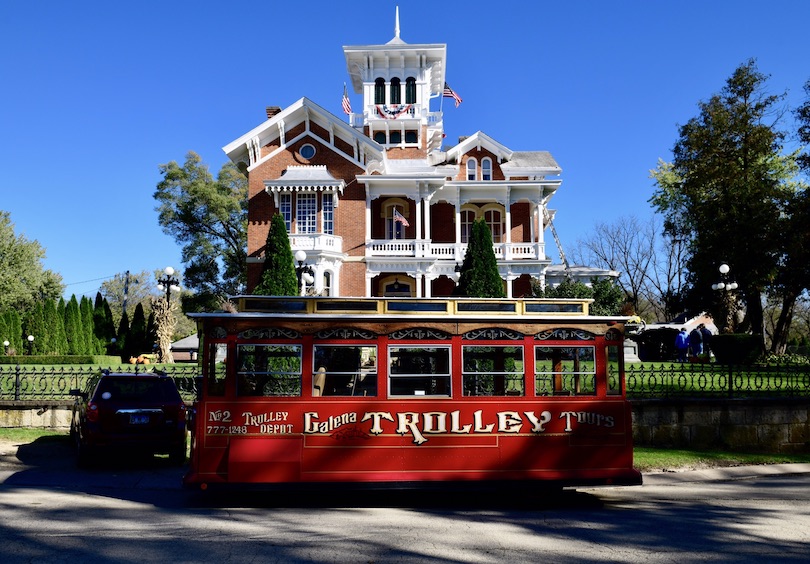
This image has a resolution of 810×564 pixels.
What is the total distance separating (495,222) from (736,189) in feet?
38.2

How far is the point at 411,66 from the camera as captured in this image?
39.3 metres

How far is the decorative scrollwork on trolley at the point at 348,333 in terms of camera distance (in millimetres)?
9633

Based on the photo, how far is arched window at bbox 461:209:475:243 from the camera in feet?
124

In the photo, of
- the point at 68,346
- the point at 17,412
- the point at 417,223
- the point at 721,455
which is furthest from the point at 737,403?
the point at 68,346

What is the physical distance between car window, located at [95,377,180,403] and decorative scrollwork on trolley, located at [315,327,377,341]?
410cm

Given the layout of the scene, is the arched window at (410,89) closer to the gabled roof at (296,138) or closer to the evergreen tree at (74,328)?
the gabled roof at (296,138)

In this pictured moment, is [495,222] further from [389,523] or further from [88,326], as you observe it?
[389,523]

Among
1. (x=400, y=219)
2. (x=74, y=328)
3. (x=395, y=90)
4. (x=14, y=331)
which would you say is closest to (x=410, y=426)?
(x=400, y=219)

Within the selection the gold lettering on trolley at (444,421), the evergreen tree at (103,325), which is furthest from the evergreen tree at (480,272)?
the evergreen tree at (103,325)

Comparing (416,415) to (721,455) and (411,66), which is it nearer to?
(721,455)

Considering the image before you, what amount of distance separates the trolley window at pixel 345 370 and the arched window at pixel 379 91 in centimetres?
3123

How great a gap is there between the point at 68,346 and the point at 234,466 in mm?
37791

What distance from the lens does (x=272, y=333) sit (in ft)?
31.6

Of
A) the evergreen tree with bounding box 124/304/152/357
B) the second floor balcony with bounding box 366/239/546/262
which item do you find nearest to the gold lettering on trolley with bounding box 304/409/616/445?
the second floor balcony with bounding box 366/239/546/262
